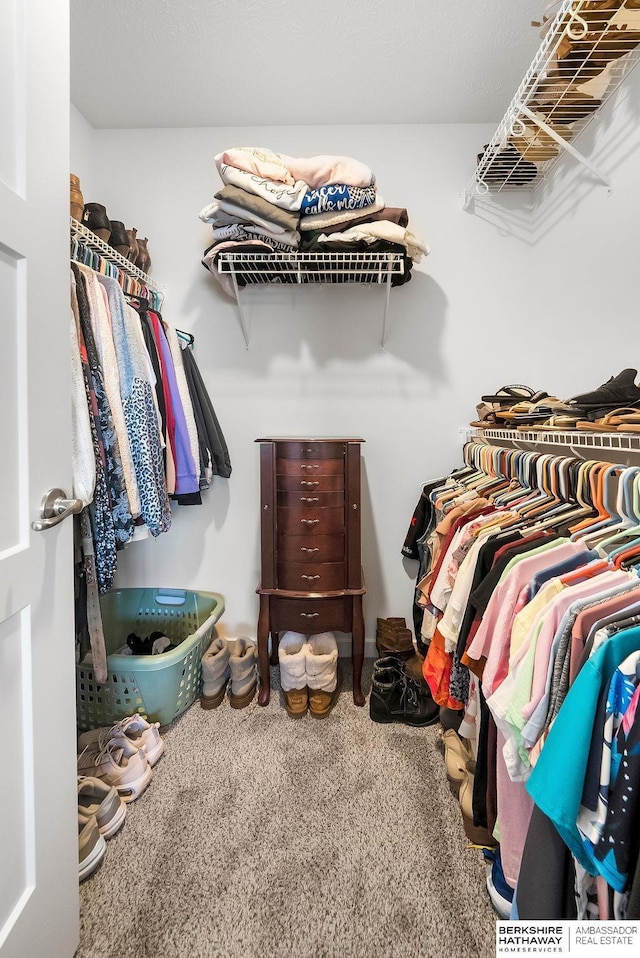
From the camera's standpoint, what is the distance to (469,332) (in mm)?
2068

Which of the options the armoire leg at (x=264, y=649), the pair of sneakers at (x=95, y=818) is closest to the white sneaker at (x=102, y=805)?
the pair of sneakers at (x=95, y=818)

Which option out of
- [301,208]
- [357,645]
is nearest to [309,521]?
[357,645]

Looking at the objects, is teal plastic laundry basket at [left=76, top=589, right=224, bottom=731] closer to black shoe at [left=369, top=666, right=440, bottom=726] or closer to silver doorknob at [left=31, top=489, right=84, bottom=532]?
black shoe at [left=369, top=666, right=440, bottom=726]

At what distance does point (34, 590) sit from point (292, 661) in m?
1.11

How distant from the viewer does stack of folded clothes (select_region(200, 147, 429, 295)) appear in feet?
5.21

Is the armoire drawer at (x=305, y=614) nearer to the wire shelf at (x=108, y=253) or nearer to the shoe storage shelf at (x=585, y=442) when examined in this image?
the shoe storage shelf at (x=585, y=442)

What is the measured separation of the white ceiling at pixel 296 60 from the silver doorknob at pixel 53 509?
5.52 ft

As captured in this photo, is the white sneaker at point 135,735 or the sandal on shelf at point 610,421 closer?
the sandal on shelf at point 610,421

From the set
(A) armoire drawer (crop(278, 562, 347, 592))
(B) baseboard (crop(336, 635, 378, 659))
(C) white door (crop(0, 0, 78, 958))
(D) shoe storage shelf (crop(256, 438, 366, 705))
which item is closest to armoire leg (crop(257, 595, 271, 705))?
(D) shoe storage shelf (crop(256, 438, 366, 705))

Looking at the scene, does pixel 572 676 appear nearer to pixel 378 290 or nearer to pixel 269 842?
pixel 269 842

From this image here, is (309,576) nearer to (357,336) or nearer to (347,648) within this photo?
(347,648)

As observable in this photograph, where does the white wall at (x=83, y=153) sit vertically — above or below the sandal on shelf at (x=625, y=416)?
above

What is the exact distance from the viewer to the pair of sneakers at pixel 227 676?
176 centimetres

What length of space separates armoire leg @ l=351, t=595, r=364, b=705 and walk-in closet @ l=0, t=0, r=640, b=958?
1cm
